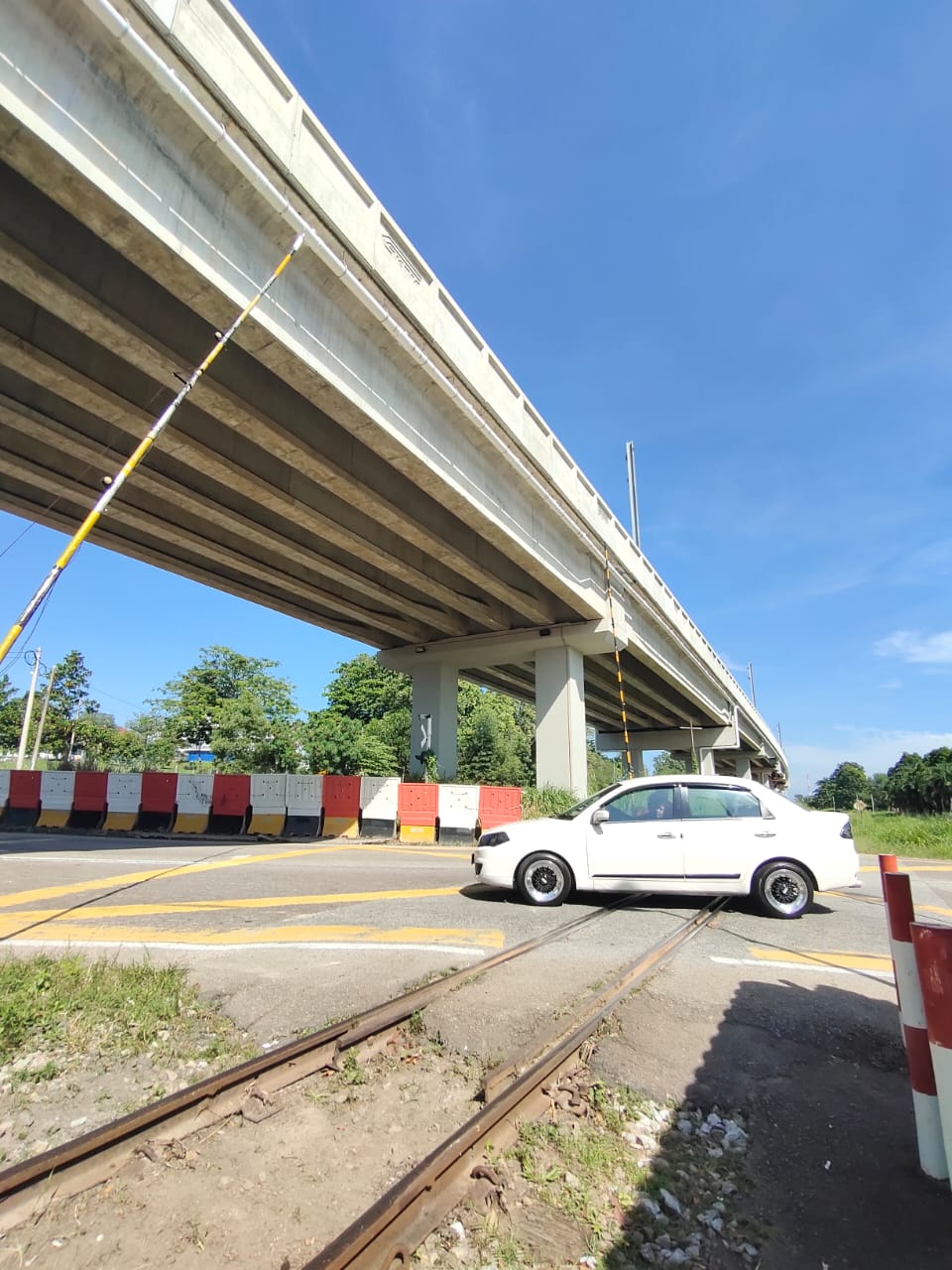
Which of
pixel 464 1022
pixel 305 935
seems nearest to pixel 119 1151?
pixel 464 1022

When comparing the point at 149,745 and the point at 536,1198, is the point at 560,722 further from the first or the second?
the point at 149,745

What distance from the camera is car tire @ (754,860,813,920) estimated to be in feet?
23.5

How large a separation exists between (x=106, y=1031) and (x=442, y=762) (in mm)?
18530

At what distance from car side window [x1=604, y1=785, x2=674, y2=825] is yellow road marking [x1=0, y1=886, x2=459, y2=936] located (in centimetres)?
252

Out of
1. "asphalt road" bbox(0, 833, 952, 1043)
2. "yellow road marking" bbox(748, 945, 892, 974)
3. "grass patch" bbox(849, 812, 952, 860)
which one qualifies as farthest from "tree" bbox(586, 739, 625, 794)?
"yellow road marking" bbox(748, 945, 892, 974)

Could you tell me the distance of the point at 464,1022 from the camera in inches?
157

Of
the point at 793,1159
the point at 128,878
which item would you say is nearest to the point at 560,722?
the point at 128,878

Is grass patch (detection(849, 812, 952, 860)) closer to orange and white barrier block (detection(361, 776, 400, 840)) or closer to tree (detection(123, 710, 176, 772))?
orange and white barrier block (detection(361, 776, 400, 840))

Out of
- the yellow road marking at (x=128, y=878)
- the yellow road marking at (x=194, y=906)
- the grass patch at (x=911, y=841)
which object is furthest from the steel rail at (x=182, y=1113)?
the grass patch at (x=911, y=841)

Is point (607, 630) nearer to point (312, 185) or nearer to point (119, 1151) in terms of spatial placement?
point (312, 185)

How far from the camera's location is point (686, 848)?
725 centimetres

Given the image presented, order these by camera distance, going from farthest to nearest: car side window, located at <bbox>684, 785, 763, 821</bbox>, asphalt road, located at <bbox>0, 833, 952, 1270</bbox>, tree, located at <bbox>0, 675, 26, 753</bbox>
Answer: tree, located at <bbox>0, 675, 26, 753</bbox> → car side window, located at <bbox>684, 785, 763, 821</bbox> → asphalt road, located at <bbox>0, 833, 952, 1270</bbox>

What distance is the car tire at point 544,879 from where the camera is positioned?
752cm

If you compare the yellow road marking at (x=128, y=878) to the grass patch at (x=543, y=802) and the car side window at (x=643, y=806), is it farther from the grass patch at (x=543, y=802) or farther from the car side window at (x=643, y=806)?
the car side window at (x=643, y=806)
